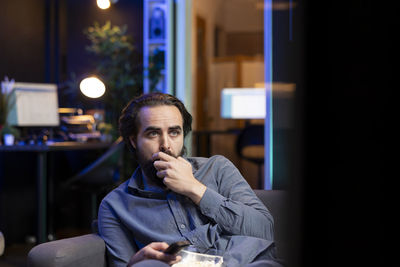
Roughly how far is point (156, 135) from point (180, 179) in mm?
240

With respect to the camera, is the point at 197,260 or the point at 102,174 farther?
the point at 102,174

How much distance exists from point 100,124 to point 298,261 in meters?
4.65

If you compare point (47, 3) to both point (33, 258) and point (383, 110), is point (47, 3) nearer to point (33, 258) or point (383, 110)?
point (33, 258)

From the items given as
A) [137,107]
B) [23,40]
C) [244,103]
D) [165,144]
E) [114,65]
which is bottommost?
[165,144]

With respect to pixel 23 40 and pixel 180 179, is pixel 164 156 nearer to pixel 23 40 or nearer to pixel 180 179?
pixel 180 179

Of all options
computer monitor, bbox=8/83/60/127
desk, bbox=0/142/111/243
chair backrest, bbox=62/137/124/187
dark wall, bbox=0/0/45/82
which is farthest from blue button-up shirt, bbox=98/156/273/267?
dark wall, bbox=0/0/45/82

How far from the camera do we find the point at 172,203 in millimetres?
1633

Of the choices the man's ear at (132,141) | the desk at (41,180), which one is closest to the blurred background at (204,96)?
the desk at (41,180)

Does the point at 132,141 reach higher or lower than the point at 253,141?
higher

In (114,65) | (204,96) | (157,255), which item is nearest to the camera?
(157,255)

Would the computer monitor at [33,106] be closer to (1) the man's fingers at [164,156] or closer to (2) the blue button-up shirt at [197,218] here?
(2) the blue button-up shirt at [197,218]

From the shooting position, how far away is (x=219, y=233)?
1.59m

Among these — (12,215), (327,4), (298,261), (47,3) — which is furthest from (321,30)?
(47,3)

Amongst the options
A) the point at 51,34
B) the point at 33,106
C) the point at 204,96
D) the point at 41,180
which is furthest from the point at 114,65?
the point at 204,96
